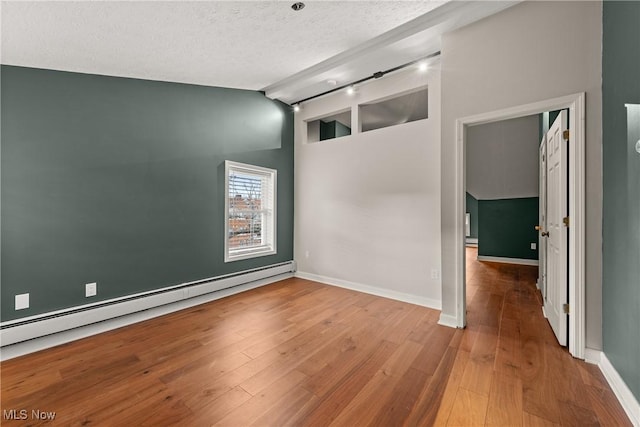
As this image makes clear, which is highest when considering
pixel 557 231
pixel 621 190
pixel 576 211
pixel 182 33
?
pixel 182 33

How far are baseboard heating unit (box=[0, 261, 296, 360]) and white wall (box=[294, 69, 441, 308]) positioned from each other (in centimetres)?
147

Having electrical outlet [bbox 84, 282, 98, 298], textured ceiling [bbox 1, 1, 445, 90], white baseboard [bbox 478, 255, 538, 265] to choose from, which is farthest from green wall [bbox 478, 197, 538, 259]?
electrical outlet [bbox 84, 282, 98, 298]

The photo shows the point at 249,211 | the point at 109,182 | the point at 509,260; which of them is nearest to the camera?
the point at 109,182

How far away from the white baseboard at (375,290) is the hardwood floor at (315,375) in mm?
257

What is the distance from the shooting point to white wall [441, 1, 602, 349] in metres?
2.02

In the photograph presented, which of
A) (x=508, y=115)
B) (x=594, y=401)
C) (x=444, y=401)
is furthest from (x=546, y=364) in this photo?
(x=508, y=115)

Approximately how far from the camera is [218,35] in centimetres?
238

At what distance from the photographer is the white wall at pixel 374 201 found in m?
3.28

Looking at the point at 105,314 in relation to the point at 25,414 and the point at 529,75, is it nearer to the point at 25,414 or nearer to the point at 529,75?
the point at 25,414

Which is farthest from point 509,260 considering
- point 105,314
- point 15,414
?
point 15,414

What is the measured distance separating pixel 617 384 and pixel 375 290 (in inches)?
92.5

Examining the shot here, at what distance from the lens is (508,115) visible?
94.0 inches

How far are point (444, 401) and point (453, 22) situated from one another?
10.5ft

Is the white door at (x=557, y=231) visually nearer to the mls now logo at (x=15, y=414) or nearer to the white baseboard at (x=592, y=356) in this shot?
the white baseboard at (x=592, y=356)
